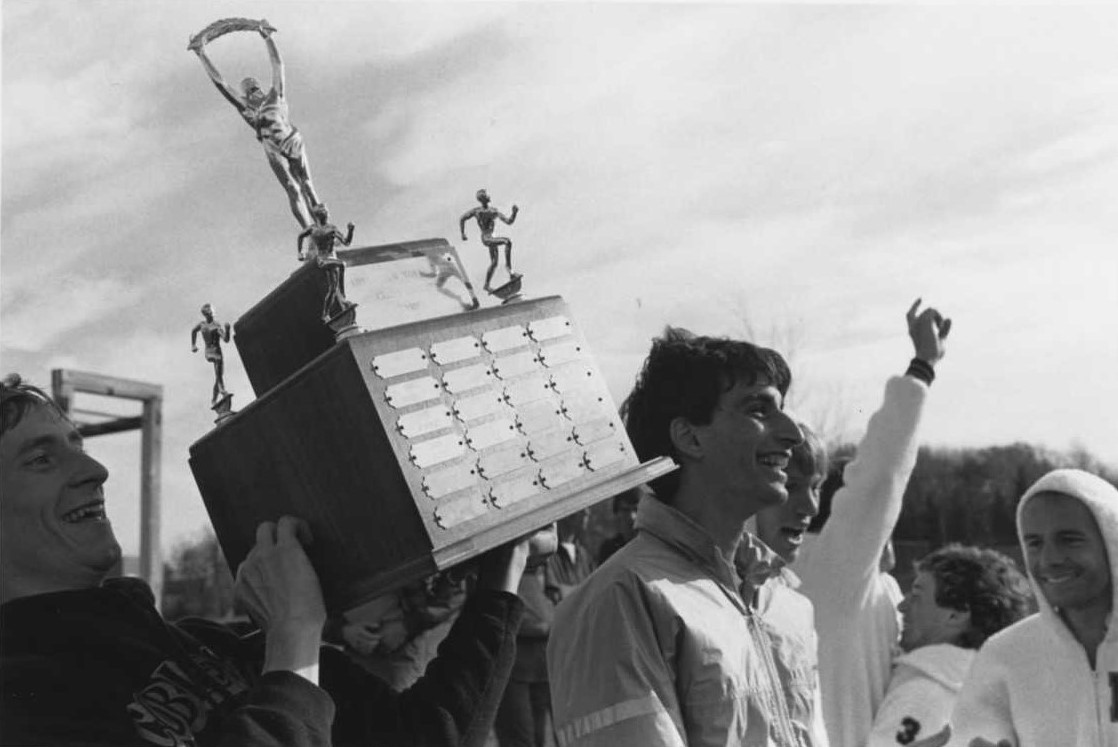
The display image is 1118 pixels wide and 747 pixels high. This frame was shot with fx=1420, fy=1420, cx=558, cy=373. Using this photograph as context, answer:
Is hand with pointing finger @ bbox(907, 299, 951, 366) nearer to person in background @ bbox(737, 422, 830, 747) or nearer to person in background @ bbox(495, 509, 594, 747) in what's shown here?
person in background @ bbox(737, 422, 830, 747)

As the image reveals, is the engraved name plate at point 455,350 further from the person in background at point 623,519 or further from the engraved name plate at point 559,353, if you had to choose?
the person in background at point 623,519

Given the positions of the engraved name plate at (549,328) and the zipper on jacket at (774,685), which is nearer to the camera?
the engraved name plate at (549,328)

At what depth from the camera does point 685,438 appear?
9.62 feet

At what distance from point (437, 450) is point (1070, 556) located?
2.26 meters

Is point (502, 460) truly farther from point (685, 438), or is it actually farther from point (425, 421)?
point (685, 438)

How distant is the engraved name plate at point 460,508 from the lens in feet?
6.82

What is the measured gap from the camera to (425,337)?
223 cm

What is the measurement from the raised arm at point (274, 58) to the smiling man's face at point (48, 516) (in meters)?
0.68

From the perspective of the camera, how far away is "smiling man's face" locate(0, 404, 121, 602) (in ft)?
7.18

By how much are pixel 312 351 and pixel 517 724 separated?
3.33 m

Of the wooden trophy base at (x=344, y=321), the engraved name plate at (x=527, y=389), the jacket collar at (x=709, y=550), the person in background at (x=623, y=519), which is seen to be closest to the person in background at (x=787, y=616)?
the jacket collar at (x=709, y=550)

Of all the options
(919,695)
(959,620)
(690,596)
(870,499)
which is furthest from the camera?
(959,620)

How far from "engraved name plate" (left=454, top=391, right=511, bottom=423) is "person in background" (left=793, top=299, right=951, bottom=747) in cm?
150

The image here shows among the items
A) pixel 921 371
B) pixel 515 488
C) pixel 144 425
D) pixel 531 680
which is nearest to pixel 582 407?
pixel 515 488
